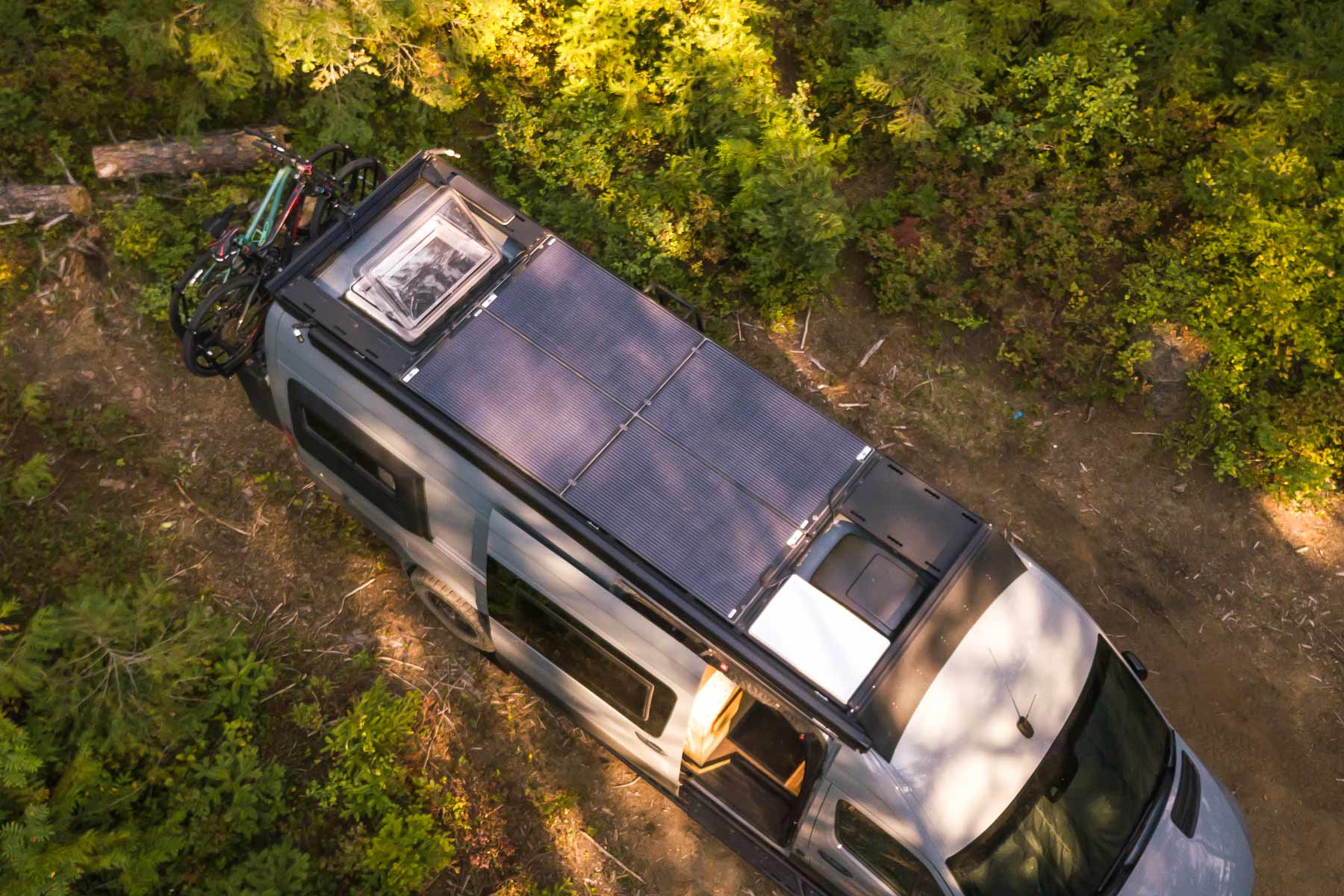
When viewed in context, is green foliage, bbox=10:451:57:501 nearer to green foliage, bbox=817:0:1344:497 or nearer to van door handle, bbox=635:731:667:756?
van door handle, bbox=635:731:667:756

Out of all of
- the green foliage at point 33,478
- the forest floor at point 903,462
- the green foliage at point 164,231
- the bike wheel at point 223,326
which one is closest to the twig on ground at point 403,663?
the forest floor at point 903,462

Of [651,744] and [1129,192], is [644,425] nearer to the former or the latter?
[651,744]

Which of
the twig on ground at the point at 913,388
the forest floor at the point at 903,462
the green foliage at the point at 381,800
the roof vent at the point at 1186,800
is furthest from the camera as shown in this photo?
the twig on ground at the point at 913,388

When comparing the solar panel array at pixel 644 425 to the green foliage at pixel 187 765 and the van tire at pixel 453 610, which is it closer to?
the van tire at pixel 453 610

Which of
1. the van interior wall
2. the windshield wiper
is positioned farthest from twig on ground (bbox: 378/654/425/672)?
the windshield wiper

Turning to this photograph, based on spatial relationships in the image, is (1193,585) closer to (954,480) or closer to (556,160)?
(954,480)

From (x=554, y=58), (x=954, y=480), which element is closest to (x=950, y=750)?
(x=954, y=480)

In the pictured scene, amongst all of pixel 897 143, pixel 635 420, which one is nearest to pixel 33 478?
pixel 635 420
